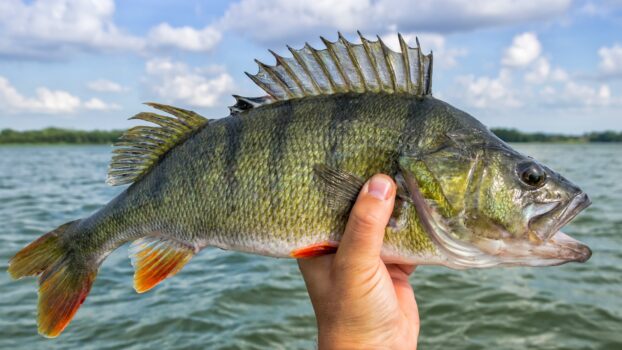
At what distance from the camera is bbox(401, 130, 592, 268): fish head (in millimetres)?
2588

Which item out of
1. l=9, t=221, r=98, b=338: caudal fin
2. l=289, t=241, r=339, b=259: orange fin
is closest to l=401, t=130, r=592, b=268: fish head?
l=289, t=241, r=339, b=259: orange fin

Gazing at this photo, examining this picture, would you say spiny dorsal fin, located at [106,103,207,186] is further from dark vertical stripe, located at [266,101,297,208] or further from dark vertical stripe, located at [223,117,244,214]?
dark vertical stripe, located at [266,101,297,208]

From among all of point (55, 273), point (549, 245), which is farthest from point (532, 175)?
point (55, 273)

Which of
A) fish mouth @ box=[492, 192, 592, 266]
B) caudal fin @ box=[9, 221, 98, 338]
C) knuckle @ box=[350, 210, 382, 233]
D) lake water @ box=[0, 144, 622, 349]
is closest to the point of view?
knuckle @ box=[350, 210, 382, 233]

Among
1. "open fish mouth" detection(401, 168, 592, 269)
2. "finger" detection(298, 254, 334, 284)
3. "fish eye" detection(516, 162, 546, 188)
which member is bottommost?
"finger" detection(298, 254, 334, 284)

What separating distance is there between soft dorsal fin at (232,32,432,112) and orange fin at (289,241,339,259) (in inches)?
33.8

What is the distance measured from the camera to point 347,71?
2.96 m

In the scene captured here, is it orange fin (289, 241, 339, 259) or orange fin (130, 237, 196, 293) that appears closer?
orange fin (289, 241, 339, 259)

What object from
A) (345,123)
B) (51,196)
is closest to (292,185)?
(345,123)

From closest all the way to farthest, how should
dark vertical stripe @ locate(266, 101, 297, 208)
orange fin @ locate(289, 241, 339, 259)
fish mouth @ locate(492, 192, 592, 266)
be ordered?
fish mouth @ locate(492, 192, 592, 266) → orange fin @ locate(289, 241, 339, 259) → dark vertical stripe @ locate(266, 101, 297, 208)

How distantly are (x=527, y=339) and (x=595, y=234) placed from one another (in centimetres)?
699

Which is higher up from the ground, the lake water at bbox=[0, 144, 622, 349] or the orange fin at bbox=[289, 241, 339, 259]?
A: the orange fin at bbox=[289, 241, 339, 259]

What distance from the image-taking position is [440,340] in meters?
7.20

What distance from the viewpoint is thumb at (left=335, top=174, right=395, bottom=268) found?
2.46 meters
